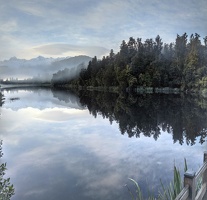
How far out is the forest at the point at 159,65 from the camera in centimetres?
6119

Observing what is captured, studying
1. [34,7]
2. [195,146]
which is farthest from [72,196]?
[34,7]

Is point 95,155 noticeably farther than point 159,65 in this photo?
No

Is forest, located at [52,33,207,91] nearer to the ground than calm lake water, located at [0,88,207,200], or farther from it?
farther from it

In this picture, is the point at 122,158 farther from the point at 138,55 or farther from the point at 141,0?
the point at 138,55

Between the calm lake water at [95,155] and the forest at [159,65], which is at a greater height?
the forest at [159,65]

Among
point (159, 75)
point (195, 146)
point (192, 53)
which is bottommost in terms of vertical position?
point (195, 146)

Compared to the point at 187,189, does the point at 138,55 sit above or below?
above

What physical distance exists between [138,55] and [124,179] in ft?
228

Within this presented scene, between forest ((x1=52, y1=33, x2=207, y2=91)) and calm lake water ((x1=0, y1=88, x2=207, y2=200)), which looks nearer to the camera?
calm lake water ((x1=0, y1=88, x2=207, y2=200))

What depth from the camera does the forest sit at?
61188 millimetres

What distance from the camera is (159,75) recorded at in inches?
2729

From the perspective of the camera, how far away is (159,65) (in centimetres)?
7212

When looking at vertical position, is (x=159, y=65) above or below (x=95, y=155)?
Answer: above

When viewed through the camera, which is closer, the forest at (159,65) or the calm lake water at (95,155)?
the calm lake water at (95,155)
